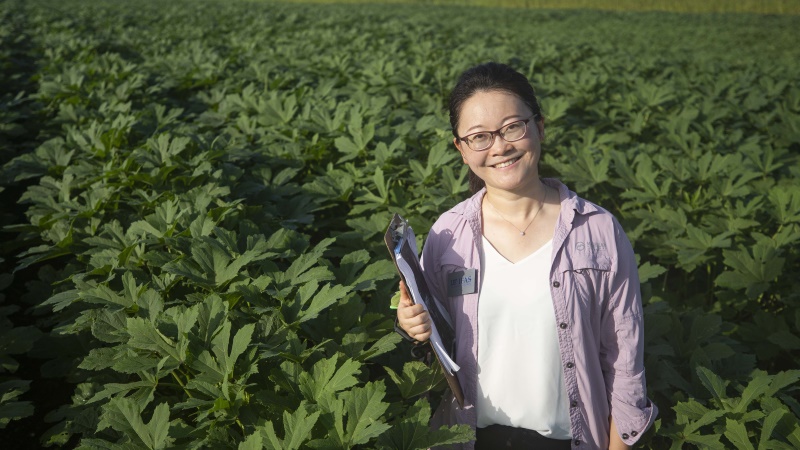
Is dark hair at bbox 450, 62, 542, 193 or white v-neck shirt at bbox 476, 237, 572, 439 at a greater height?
dark hair at bbox 450, 62, 542, 193

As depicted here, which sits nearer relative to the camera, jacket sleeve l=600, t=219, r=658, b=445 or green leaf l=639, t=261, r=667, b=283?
jacket sleeve l=600, t=219, r=658, b=445

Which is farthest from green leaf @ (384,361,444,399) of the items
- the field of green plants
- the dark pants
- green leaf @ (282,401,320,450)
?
green leaf @ (282,401,320,450)

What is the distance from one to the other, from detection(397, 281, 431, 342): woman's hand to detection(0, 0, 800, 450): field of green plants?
99mm

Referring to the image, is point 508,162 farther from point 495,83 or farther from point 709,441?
point 709,441

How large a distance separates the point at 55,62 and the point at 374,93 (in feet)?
14.8

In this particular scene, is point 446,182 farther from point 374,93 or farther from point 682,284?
point 374,93

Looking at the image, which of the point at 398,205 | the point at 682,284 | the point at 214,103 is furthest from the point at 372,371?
the point at 214,103

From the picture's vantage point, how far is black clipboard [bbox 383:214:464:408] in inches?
61.2

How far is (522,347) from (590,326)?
0.22 m

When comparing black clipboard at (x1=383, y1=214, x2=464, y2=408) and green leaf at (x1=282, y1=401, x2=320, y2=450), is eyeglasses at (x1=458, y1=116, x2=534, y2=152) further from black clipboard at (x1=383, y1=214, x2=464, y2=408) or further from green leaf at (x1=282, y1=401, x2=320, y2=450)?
green leaf at (x1=282, y1=401, x2=320, y2=450)

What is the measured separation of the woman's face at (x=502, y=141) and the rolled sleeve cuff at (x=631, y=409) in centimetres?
69

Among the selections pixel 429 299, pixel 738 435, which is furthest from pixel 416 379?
pixel 738 435

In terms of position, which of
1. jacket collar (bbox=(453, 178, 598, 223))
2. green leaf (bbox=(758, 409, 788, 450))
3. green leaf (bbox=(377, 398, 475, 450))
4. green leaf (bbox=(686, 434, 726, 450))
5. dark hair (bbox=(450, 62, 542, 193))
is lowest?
green leaf (bbox=(686, 434, 726, 450))

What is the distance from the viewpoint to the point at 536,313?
1.75m
